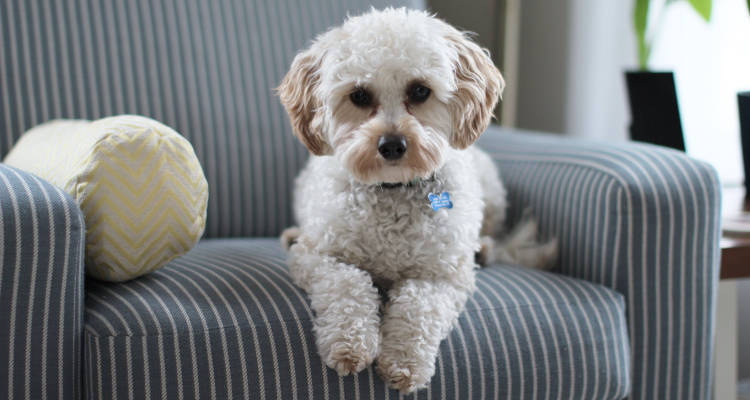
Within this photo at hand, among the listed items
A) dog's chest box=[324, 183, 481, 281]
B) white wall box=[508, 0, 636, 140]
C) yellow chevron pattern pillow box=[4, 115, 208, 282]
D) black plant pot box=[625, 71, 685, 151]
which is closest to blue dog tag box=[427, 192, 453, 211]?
dog's chest box=[324, 183, 481, 281]

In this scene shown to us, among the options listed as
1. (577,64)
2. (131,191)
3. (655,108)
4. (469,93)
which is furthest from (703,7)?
(131,191)

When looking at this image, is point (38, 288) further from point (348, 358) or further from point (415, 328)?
point (415, 328)

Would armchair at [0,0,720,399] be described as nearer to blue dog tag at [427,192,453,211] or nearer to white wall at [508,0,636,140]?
blue dog tag at [427,192,453,211]

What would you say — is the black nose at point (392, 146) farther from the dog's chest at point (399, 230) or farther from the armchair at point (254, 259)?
the armchair at point (254, 259)

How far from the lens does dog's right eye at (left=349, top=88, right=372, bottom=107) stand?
1.23 m

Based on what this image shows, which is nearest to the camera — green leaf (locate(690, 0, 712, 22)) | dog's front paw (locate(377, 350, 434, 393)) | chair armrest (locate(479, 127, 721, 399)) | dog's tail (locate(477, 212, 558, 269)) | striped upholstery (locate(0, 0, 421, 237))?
dog's front paw (locate(377, 350, 434, 393))

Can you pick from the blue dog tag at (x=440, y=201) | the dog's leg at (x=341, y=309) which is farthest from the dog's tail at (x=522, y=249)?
the dog's leg at (x=341, y=309)

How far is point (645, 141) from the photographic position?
197 cm

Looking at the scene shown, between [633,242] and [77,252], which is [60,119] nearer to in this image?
[77,252]

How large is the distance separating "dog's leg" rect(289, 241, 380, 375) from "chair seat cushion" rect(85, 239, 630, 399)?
3 cm

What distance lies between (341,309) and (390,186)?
269 millimetres

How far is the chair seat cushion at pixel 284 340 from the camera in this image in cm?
108

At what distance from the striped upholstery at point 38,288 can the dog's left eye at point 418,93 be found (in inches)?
22.6

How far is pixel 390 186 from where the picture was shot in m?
1.30
